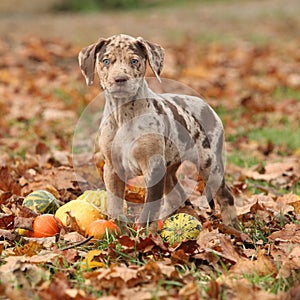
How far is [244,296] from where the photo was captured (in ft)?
9.31

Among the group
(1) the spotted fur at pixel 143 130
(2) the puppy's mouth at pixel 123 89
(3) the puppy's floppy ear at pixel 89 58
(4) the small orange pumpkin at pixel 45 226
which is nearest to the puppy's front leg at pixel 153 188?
(1) the spotted fur at pixel 143 130

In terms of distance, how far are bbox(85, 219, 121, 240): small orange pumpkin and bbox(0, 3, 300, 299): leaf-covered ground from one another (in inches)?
2.3

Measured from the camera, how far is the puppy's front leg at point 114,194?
13.6 feet

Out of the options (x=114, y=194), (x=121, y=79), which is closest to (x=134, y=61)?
(x=121, y=79)

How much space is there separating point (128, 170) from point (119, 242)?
62 cm

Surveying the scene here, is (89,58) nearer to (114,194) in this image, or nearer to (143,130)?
(143,130)

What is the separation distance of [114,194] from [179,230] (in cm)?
56

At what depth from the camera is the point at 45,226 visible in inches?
157

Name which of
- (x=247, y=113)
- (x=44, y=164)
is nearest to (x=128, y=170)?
(x=44, y=164)

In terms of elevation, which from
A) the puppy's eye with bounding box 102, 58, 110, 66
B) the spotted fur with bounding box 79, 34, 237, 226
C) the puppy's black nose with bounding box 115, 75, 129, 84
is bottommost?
the spotted fur with bounding box 79, 34, 237, 226

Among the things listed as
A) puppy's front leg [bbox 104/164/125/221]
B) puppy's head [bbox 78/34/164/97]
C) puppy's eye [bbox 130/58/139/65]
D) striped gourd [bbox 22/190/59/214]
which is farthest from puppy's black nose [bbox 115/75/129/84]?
striped gourd [bbox 22/190/59/214]

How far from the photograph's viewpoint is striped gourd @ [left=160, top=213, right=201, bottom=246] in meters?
3.84

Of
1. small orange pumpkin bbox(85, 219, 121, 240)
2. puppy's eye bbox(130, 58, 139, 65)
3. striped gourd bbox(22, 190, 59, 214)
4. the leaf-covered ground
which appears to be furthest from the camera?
striped gourd bbox(22, 190, 59, 214)

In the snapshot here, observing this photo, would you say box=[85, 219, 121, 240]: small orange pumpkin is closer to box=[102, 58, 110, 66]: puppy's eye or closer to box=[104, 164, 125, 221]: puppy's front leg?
box=[104, 164, 125, 221]: puppy's front leg
